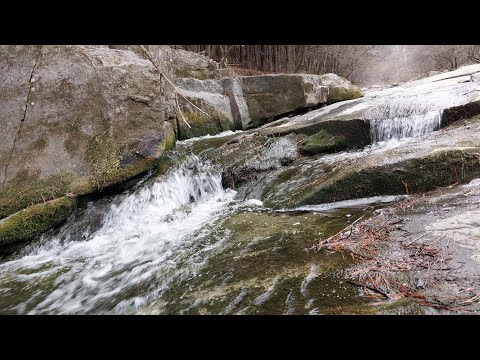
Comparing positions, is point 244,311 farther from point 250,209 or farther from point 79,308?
point 250,209

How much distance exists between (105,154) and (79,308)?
2.81m

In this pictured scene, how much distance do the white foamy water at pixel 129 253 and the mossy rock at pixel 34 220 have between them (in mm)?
212

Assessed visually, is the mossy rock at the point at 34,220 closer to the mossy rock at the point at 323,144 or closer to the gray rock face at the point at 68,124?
the gray rock face at the point at 68,124

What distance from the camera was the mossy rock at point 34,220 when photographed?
4156 millimetres

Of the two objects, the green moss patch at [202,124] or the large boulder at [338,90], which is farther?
the large boulder at [338,90]

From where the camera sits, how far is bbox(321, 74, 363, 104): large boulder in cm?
1136

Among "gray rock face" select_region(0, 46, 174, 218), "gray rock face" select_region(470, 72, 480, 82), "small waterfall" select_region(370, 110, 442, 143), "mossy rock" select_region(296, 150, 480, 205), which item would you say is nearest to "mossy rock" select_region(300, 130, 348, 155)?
"small waterfall" select_region(370, 110, 442, 143)

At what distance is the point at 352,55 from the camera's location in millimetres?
21422

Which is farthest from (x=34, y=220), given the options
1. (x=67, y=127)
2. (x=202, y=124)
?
(x=202, y=124)

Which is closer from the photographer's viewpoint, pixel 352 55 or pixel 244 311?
pixel 244 311

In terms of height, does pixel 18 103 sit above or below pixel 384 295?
above

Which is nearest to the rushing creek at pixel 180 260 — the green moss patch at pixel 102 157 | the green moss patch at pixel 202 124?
the green moss patch at pixel 102 157

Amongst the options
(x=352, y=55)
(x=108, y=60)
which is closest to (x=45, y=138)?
(x=108, y=60)
